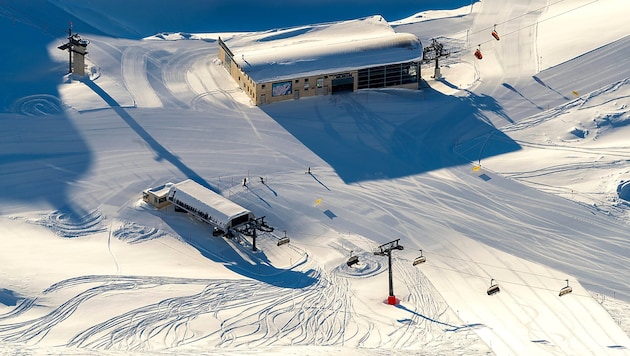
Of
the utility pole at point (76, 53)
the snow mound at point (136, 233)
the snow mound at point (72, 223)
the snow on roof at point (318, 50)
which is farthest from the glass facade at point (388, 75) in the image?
the snow mound at point (72, 223)

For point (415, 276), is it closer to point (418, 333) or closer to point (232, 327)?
point (418, 333)

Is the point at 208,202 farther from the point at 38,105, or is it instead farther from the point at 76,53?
the point at 76,53

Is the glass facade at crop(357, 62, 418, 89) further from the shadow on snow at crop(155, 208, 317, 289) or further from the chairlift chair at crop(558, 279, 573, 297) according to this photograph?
the chairlift chair at crop(558, 279, 573, 297)

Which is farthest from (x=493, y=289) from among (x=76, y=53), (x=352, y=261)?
(x=76, y=53)

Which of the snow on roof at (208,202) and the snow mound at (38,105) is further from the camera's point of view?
the snow mound at (38,105)

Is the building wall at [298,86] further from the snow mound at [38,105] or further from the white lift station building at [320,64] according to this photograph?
the snow mound at [38,105]

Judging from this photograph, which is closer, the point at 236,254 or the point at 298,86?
the point at 236,254
